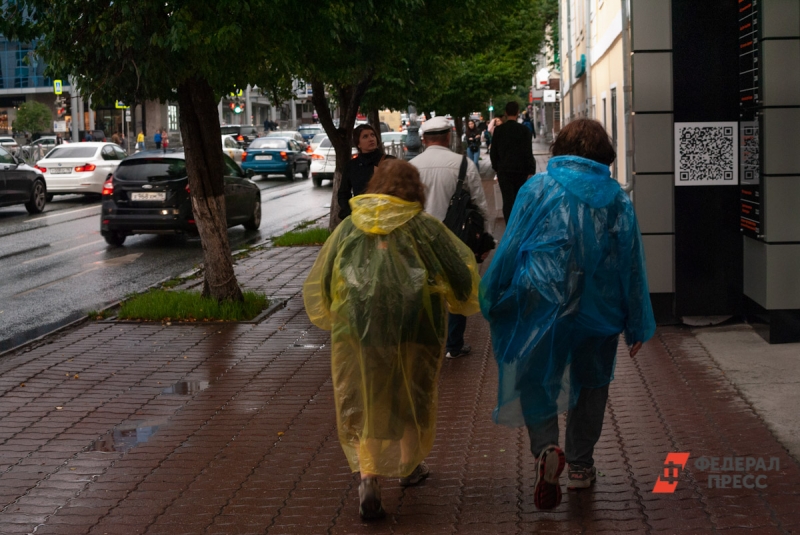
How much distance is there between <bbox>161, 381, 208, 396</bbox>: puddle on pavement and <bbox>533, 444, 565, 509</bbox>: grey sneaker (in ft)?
11.0

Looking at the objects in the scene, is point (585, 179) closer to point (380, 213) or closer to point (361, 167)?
point (380, 213)

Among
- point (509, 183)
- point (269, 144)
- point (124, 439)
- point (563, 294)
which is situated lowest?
point (124, 439)

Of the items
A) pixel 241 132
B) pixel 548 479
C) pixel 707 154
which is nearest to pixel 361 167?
pixel 707 154

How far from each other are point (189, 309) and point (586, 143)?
19.8ft

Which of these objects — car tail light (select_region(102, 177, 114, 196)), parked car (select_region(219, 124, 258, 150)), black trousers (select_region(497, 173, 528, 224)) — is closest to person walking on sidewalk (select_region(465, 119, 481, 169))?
parked car (select_region(219, 124, 258, 150))

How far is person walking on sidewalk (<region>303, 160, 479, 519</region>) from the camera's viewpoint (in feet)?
14.8

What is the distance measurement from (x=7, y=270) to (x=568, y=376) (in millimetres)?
11370

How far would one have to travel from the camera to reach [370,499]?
14.8ft

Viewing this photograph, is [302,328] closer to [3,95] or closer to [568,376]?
[568,376]

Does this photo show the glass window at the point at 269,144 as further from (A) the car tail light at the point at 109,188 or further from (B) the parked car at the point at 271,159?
(A) the car tail light at the point at 109,188

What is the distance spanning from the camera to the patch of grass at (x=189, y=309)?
32.3 ft

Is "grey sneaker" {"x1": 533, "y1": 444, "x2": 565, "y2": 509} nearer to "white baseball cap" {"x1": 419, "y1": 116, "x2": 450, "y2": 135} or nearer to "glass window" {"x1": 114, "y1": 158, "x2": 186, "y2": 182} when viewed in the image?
"white baseball cap" {"x1": 419, "y1": 116, "x2": 450, "y2": 135}

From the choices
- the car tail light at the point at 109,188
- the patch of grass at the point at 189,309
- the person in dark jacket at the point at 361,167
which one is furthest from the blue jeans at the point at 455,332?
the car tail light at the point at 109,188

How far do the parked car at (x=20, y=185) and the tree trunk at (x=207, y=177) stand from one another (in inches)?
514
